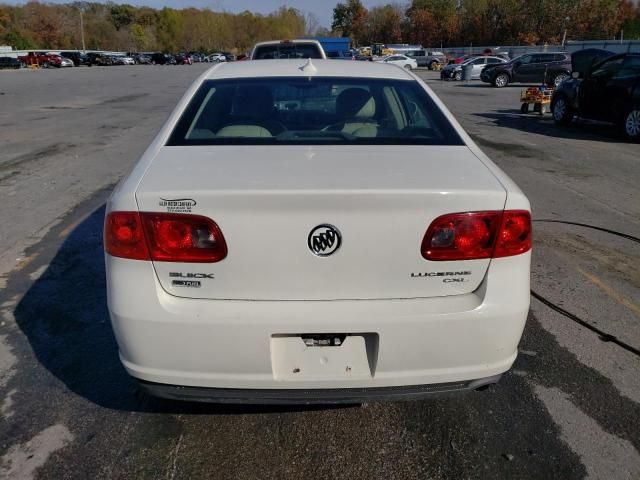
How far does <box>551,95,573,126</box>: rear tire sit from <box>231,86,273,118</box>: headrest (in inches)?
476

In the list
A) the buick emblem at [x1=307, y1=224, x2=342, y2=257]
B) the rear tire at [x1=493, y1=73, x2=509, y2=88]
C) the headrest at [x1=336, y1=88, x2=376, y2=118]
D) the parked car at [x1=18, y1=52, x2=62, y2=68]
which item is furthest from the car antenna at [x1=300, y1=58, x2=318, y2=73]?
the parked car at [x1=18, y1=52, x2=62, y2=68]

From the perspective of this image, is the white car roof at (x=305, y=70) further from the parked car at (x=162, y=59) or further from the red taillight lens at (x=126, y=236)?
the parked car at (x=162, y=59)

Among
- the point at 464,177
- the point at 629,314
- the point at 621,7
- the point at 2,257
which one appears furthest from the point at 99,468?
the point at 621,7

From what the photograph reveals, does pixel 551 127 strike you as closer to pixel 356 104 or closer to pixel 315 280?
pixel 356 104

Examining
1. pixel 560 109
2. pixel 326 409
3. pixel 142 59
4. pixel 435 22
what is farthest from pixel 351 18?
pixel 326 409

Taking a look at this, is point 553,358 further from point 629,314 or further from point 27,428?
point 27,428

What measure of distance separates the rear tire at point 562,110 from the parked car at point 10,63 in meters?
60.2

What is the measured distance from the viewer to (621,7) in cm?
6488

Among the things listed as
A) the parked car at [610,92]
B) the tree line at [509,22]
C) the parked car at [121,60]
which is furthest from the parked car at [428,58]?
the parked car at [121,60]

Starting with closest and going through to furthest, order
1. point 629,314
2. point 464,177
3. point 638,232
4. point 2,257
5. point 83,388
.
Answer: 1. point 464,177
2. point 83,388
3. point 629,314
4. point 2,257
5. point 638,232

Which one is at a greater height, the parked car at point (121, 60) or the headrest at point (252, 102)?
the headrest at point (252, 102)

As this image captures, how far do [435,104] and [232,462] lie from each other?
87.2 inches

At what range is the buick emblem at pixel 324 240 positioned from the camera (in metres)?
2.13

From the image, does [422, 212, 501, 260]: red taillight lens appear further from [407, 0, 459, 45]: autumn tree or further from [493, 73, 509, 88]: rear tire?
[407, 0, 459, 45]: autumn tree
